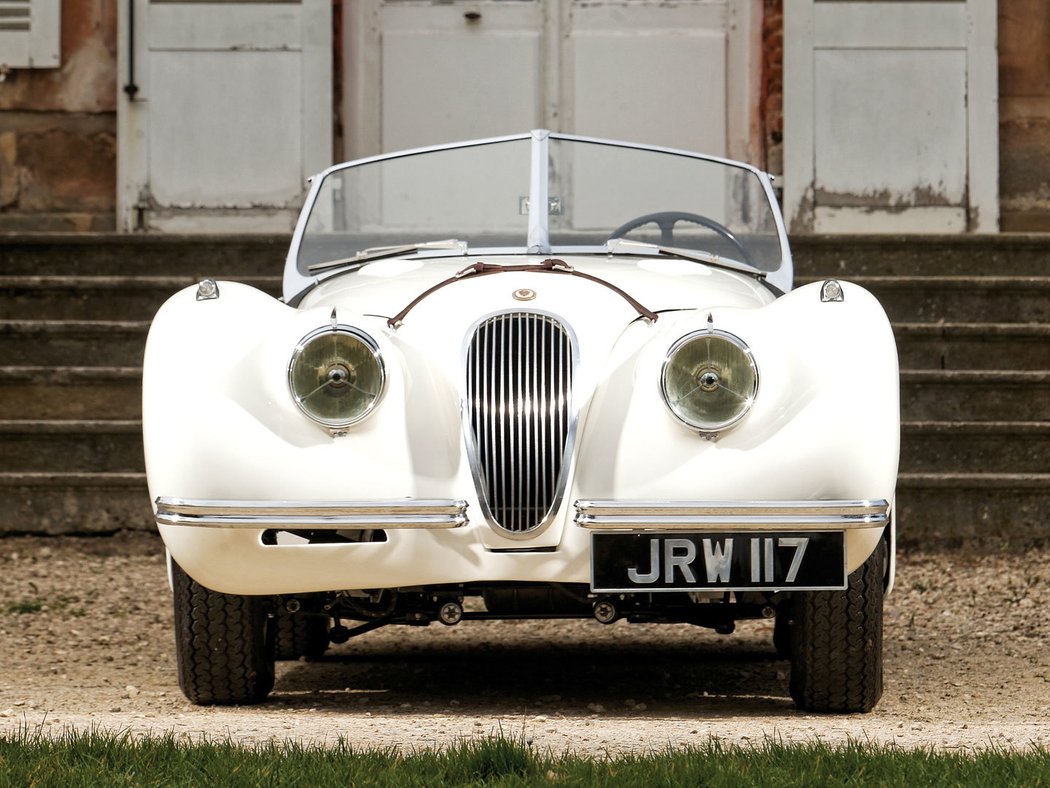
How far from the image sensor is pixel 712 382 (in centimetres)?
334

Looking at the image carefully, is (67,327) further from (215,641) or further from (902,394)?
(215,641)

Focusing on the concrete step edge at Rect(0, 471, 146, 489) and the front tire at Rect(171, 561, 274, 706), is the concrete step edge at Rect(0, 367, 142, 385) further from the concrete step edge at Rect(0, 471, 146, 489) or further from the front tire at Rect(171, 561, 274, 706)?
the front tire at Rect(171, 561, 274, 706)

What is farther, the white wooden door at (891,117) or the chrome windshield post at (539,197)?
the white wooden door at (891,117)

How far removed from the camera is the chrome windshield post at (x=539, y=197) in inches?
173

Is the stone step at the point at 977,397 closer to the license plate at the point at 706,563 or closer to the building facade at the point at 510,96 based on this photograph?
the building facade at the point at 510,96

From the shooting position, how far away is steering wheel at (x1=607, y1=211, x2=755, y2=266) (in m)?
4.64

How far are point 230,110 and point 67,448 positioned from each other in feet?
8.59

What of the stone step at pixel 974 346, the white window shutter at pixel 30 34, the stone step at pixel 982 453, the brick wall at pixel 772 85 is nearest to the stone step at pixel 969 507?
the stone step at pixel 982 453

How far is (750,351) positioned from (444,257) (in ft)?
4.21

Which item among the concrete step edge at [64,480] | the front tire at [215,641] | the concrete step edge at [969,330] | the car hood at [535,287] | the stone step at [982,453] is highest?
the car hood at [535,287]

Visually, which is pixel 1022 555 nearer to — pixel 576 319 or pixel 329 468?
pixel 576 319

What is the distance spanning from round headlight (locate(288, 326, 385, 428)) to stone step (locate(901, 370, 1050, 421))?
3737 mm

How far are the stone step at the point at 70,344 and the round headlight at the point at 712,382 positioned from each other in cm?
412

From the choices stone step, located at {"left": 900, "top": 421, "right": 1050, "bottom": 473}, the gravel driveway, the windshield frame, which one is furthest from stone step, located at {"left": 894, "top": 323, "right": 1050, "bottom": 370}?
the windshield frame
